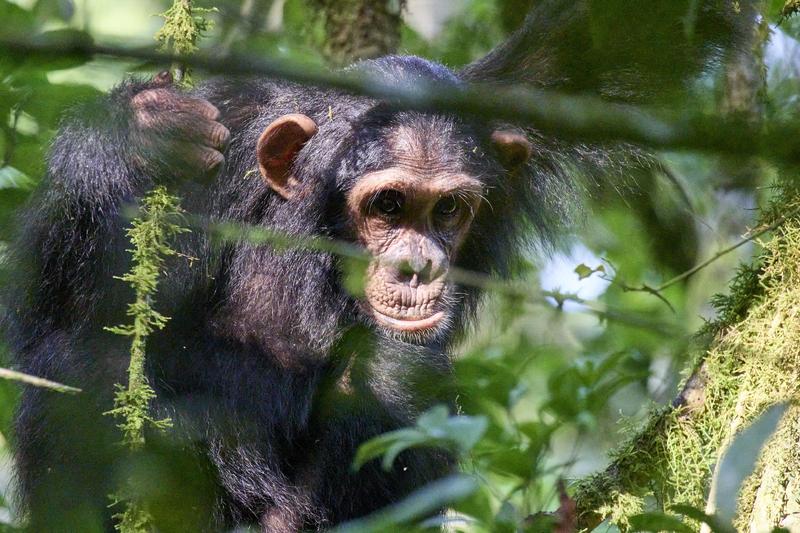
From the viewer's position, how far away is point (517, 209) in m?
5.74

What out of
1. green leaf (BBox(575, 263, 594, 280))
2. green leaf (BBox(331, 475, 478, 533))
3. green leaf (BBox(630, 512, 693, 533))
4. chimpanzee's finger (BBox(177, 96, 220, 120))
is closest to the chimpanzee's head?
green leaf (BBox(575, 263, 594, 280))

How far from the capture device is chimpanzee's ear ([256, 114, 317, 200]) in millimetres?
4828

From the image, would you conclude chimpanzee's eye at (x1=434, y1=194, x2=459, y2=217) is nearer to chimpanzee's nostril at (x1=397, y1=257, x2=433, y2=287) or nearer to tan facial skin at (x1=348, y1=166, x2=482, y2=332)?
tan facial skin at (x1=348, y1=166, x2=482, y2=332)

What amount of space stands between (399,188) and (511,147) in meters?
0.74

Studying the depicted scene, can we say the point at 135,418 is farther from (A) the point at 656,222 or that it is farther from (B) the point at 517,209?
(A) the point at 656,222

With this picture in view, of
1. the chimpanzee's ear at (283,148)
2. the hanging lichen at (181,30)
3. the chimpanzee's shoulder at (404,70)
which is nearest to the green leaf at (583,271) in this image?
the chimpanzee's shoulder at (404,70)

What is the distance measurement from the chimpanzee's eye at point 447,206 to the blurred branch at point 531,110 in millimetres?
3394

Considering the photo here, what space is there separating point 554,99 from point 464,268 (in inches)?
145

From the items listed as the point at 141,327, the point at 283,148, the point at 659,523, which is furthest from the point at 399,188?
the point at 659,523

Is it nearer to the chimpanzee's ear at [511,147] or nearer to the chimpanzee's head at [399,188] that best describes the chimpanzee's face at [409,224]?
the chimpanzee's head at [399,188]

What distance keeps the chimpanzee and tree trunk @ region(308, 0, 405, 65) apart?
1.35 meters

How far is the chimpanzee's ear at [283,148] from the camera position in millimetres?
4828

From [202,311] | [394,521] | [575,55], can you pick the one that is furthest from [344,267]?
[394,521]

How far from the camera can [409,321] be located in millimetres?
4863
